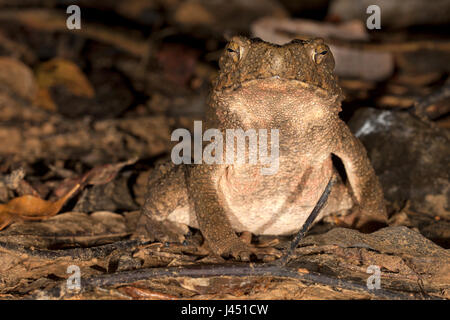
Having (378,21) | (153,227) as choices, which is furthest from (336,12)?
(153,227)

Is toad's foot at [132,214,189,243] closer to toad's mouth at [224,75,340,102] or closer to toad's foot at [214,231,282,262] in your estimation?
toad's foot at [214,231,282,262]

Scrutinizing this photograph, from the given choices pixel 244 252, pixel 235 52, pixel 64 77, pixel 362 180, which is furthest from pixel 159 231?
pixel 64 77

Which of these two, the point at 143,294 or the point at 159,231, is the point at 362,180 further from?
the point at 143,294

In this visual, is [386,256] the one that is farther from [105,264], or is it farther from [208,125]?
[105,264]

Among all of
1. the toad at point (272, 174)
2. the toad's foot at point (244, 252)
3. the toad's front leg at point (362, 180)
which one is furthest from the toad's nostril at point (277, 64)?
the toad's foot at point (244, 252)

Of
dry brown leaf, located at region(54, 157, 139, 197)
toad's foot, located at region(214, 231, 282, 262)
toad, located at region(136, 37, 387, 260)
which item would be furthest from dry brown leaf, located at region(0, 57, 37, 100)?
toad's foot, located at region(214, 231, 282, 262)

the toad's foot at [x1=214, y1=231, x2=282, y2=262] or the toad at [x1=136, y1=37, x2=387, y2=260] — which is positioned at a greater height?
the toad at [x1=136, y1=37, x2=387, y2=260]

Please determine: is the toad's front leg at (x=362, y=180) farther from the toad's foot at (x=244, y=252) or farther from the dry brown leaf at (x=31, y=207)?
the dry brown leaf at (x=31, y=207)

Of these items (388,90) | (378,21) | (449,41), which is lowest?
(388,90)
